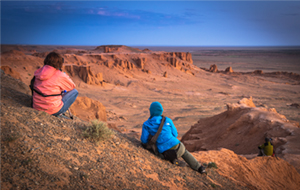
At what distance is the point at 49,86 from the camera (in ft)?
12.3

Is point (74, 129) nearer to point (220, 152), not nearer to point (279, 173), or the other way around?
point (220, 152)

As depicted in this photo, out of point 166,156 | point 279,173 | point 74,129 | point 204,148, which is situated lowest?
point 204,148

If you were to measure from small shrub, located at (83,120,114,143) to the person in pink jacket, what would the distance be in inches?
33.4

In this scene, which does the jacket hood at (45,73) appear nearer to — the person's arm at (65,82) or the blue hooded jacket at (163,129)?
the person's arm at (65,82)

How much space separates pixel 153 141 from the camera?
3.95m

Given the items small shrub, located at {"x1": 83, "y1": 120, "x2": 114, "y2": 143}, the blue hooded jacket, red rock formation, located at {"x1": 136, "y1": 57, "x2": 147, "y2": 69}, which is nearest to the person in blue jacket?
the blue hooded jacket

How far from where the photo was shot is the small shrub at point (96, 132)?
355cm

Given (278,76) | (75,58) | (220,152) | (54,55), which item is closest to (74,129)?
(54,55)

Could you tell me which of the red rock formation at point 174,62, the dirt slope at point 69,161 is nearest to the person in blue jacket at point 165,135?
the dirt slope at point 69,161

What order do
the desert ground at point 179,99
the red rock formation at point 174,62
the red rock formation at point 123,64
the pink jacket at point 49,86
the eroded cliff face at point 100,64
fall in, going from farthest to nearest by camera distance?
the red rock formation at point 174,62
the red rock formation at point 123,64
the eroded cliff face at point 100,64
the desert ground at point 179,99
the pink jacket at point 49,86

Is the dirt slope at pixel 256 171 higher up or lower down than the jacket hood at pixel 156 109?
lower down

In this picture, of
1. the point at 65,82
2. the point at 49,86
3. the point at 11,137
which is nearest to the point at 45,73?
the point at 49,86

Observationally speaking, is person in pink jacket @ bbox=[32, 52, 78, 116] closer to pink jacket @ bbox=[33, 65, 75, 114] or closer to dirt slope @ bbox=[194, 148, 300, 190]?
pink jacket @ bbox=[33, 65, 75, 114]

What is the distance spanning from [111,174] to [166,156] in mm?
1363
